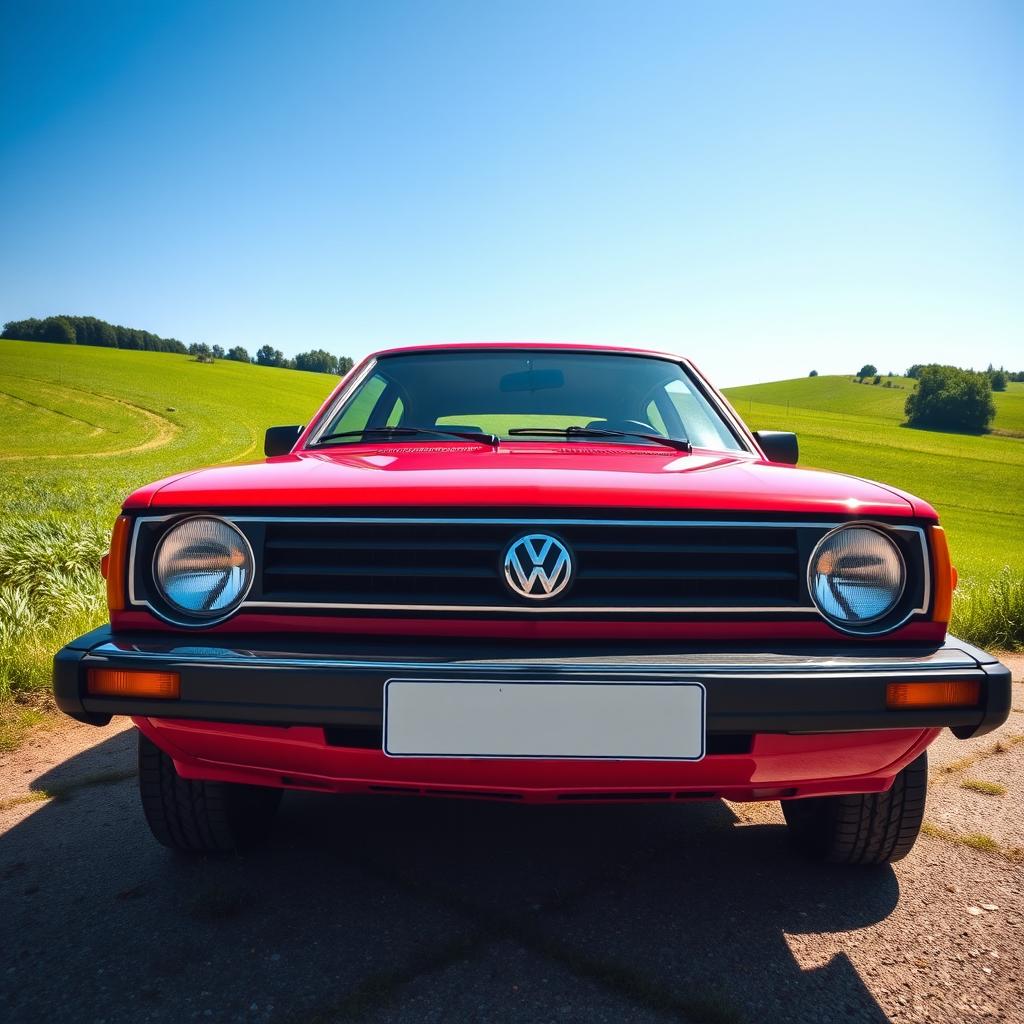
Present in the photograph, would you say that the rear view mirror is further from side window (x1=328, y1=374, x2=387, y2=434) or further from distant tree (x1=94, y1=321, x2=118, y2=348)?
distant tree (x1=94, y1=321, x2=118, y2=348)

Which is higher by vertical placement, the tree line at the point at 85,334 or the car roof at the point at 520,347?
the tree line at the point at 85,334

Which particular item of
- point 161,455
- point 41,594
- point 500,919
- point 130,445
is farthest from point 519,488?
point 130,445

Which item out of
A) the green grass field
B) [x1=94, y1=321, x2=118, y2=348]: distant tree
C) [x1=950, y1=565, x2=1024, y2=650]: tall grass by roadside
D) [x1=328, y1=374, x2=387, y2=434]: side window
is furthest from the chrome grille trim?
[x1=94, y1=321, x2=118, y2=348]: distant tree

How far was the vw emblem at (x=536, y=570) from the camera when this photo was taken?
68.3 inches

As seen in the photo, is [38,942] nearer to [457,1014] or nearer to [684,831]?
[457,1014]

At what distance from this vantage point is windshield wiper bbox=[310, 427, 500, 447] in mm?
2518

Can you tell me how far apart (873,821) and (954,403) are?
60.4 meters

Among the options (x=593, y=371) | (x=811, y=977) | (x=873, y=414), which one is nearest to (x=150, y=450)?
(x=593, y=371)

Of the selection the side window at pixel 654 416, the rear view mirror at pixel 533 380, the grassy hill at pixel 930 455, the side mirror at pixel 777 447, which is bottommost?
the grassy hill at pixel 930 455

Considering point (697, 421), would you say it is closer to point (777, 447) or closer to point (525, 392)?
point (777, 447)

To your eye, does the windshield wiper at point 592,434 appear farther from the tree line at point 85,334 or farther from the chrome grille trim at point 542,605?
the tree line at point 85,334

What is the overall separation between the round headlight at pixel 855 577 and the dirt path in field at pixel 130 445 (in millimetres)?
20918

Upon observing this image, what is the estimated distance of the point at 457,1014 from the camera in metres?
1.59

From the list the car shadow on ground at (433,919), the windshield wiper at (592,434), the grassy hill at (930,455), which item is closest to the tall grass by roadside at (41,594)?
the car shadow on ground at (433,919)
